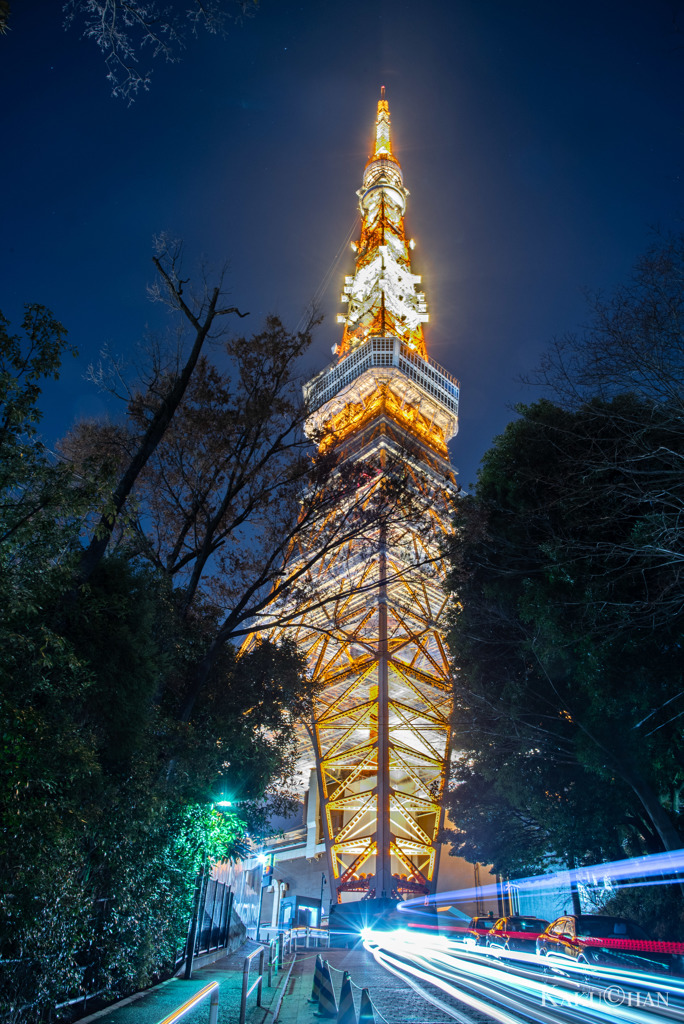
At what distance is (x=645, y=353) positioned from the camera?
21.5 ft

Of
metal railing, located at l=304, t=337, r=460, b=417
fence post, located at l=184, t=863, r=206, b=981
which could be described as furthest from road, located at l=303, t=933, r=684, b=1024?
metal railing, located at l=304, t=337, r=460, b=417

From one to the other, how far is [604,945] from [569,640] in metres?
4.81

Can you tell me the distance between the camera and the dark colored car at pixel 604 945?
9.29 meters

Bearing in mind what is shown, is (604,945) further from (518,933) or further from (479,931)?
(479,931)

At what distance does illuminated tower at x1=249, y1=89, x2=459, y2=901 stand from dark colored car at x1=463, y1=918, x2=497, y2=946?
5495 mm

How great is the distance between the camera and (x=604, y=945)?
32.0 ft

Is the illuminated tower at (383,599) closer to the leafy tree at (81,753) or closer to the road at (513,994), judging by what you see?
the leafy tree at (81,753)

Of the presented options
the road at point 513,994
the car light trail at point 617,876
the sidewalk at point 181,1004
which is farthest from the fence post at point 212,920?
the car light trail at point 617,876

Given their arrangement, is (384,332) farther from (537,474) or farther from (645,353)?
(645,353)

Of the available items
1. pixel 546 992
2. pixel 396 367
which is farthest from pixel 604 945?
pixel 396 367

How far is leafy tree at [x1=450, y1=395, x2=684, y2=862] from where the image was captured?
31.8 feet

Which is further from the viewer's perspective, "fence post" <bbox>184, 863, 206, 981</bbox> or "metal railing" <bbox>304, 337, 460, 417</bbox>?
"metal railing" <bbox>304, 337, 460, 417</bbox>

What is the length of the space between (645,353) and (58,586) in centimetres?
658

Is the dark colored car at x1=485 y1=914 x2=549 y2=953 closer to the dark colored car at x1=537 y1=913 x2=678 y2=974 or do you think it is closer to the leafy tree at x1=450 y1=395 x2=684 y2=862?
the leafy tree at x1=450 y1=395 x2=684 y2=862
